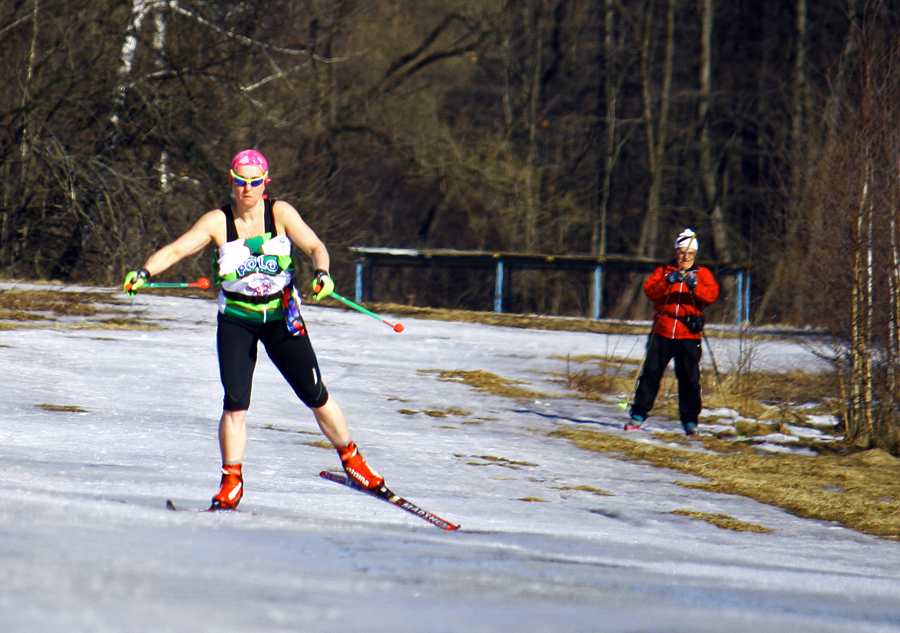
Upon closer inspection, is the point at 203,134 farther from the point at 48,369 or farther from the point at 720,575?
the point at 720,575

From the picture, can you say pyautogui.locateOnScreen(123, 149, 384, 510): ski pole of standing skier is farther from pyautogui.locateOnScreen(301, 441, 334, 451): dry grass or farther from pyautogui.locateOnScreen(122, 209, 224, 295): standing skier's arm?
pyautogui.locateOnScreen(301, 441, 334, 451): dry grass

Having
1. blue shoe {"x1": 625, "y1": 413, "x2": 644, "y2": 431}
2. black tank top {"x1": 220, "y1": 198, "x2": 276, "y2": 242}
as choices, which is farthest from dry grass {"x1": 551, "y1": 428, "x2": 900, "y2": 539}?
black tank top {"x1": 220, "y1": 198, "x2": 276, "y2": 242}

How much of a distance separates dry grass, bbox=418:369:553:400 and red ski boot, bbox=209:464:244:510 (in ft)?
19.2

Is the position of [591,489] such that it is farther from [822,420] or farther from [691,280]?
[822,420]

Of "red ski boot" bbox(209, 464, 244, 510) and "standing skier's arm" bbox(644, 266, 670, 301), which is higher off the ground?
"standing skier's arm" bbox(644, 266, 670, 301)

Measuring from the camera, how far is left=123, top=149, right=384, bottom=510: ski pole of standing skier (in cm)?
487

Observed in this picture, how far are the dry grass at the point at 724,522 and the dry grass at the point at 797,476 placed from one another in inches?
23.5

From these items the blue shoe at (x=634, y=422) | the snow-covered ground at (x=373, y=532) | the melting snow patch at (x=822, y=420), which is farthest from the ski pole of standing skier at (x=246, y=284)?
the melting snow patch at (x=822, y=420)

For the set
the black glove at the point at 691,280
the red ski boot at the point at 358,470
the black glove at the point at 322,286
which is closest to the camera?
the black glove at the point at 322,286

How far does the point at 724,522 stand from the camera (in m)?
5.77

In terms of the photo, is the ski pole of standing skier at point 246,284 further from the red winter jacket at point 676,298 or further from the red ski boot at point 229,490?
the red winter jacket at point 676,298

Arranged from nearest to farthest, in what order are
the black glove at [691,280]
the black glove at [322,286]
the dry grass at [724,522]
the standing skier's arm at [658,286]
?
1. the black glove at [322,286]
2. the dry grass at [724,522]
3. the black glove at [691,280]
4. the standing skier's arm at [658,286]

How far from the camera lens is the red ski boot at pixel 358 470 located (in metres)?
5.39

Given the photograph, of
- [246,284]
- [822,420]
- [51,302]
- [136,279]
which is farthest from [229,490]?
[51,302]
